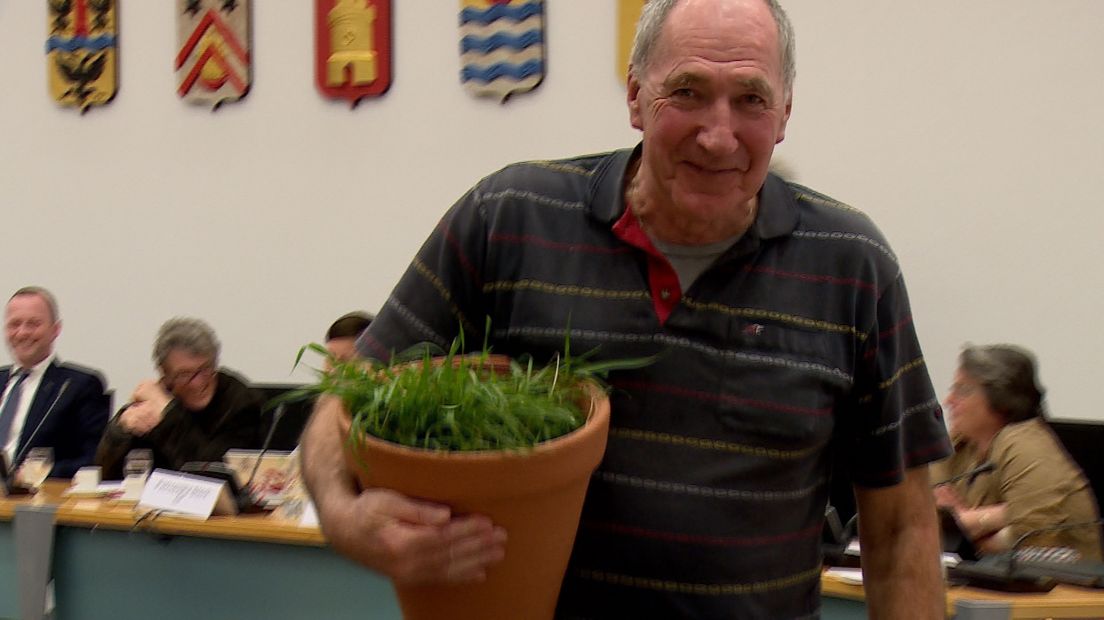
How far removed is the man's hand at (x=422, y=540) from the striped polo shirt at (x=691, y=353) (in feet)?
0.83

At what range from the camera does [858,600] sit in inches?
111

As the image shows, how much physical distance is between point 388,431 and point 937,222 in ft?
12.4

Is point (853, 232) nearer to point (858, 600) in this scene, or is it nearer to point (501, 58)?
point (858, 600)

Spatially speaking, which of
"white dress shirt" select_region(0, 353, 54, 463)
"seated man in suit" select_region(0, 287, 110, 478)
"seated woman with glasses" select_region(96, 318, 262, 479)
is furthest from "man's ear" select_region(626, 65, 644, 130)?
"white dress shirt" select_region(0, 353, 54, 463)

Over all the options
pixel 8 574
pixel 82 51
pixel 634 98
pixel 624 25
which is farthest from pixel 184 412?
pixel 634 98

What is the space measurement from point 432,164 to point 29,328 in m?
1.99

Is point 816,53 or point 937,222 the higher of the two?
point 816,53

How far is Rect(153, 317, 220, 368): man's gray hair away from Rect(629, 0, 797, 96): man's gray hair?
12.2 ft

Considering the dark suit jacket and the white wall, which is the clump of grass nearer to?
the white wall

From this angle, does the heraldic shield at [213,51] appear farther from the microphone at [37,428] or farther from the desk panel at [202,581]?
the desk panel at [202,581]

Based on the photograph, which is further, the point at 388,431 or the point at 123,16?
the point at 123,16

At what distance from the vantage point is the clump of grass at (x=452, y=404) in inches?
37.8

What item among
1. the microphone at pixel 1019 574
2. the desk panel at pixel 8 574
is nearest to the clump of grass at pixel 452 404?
the microphone at pixel 1019 574

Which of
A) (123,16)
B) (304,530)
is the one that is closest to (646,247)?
(304,530)
